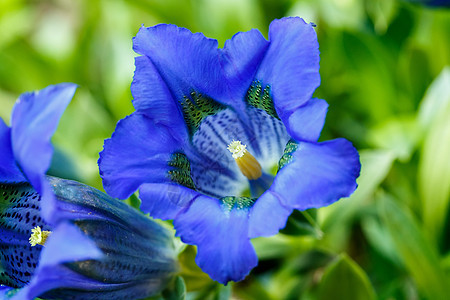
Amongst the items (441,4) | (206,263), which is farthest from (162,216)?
(441,4)

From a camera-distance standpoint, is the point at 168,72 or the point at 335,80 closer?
the point at 168,72

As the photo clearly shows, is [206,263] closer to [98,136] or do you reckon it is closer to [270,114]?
[270,114]

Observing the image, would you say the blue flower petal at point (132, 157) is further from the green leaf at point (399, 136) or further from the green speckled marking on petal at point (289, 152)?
the green leaf at point (399, 136)

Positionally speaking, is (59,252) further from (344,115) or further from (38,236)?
(344,115)

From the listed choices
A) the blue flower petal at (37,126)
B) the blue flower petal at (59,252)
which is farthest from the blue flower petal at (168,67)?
the blue flower petal at (59,252)

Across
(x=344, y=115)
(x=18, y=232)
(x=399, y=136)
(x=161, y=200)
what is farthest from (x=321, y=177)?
(x=344, y=115)
